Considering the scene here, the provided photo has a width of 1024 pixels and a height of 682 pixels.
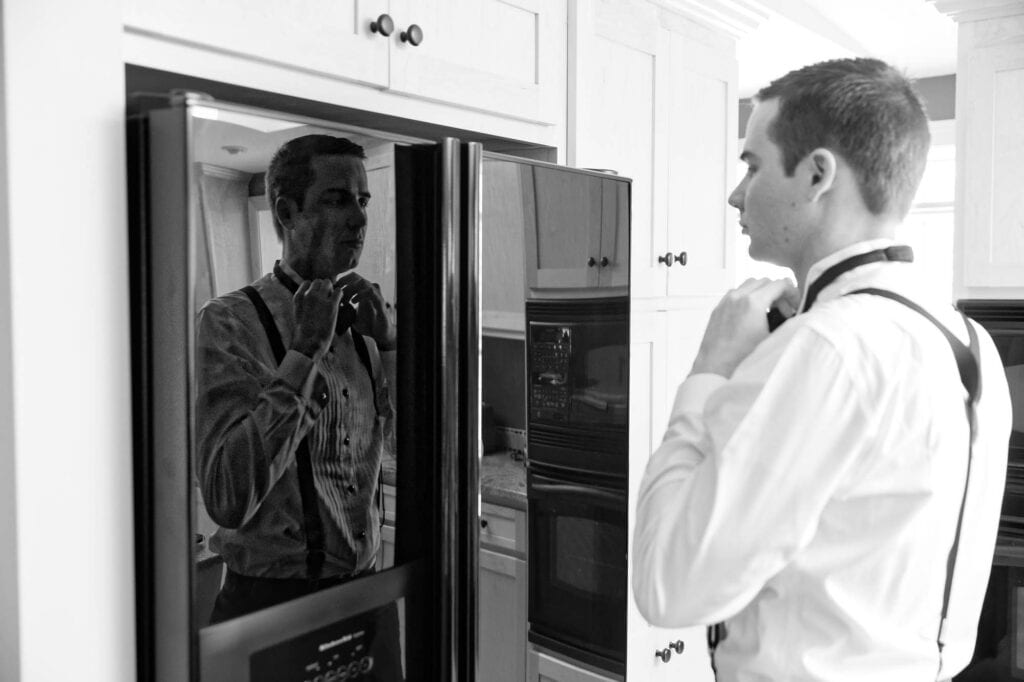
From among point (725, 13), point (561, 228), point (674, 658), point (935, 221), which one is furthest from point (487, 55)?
point (935, 221)

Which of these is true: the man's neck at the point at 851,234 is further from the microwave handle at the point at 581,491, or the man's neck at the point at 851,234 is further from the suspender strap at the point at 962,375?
the microwave handle at the point at 581,491

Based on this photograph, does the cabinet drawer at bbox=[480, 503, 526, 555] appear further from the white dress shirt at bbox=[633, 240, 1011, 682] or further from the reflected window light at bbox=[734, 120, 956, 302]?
the reflected window light at bbox=[734, 120, 956, 302]

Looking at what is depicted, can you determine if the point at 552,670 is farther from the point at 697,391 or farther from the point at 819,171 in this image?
the point at 819,171

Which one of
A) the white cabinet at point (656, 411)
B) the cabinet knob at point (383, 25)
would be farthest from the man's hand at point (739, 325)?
the white cabinet at point (656, 411)

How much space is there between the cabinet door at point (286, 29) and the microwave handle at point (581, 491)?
668 mm

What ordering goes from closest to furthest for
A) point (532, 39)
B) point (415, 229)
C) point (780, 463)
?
point (780, 463)
point (415, 229)
point (532, 39)

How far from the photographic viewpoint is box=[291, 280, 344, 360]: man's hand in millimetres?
1127

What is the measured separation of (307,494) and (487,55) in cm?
80

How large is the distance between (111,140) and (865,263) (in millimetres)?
893

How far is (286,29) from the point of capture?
1202mm

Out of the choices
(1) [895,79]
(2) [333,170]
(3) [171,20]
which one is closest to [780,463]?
(1) [895,79]

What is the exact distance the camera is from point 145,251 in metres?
1.05

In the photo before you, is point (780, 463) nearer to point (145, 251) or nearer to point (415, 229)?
point (415, 229)

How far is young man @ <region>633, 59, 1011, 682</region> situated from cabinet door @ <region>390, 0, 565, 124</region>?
0.51 m
